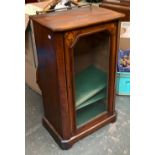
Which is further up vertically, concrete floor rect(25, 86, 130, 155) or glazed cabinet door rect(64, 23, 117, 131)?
glazed cabinet door rect(64, 23, 117, 131)

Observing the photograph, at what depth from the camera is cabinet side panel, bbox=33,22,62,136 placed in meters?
1.23

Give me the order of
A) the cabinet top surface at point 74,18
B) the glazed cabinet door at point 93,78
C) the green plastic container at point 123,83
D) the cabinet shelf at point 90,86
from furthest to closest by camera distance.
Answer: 1. the green plastic container at point 123,83
2. the cabinet shelf at point 90,86
3. the glazed cabinet door at point 93,78
4. the cabinet top surface at point 74,18

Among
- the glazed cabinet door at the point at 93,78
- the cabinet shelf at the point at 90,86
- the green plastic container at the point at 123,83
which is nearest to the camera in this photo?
the glazed cabinet door at the point at 93,78

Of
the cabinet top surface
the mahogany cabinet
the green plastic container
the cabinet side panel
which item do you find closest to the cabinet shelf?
the mahogany cabinet

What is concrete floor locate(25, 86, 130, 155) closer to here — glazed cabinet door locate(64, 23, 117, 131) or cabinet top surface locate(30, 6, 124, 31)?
glazed cabinet door locate(64, 23, 117, 131)

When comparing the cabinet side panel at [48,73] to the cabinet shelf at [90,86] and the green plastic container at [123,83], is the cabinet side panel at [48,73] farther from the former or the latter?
the green plastic container at [123,83]

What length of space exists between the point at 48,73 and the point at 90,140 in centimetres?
58

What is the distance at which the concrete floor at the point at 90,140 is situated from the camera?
1.46m

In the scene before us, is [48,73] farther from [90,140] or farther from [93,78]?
[90,140]

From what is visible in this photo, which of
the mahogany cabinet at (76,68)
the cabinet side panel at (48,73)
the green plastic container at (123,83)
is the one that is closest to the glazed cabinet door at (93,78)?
the mahogany cabinet at (76,68)

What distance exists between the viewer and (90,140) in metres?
1.54
